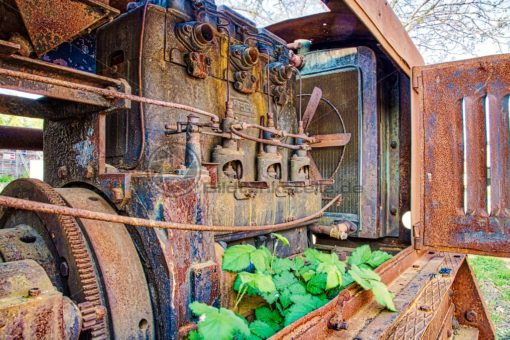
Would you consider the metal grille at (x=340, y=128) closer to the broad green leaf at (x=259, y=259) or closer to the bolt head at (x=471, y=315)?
the bolt head at (x=471, y=315)

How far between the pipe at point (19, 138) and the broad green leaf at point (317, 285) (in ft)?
7.73

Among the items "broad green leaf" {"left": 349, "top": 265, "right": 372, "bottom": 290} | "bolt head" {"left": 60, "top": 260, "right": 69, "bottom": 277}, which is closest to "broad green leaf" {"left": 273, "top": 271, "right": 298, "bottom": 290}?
"broad green leaf" {"left": 349, "top": 265, "right": 372, "bottom": 290}

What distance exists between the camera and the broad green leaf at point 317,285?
1.81m

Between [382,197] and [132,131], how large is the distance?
245cm

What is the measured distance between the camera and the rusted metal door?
2.48 meters

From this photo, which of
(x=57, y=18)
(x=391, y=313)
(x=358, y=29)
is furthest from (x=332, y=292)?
(x=358, y=29)

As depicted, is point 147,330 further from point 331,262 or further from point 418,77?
point 418,77

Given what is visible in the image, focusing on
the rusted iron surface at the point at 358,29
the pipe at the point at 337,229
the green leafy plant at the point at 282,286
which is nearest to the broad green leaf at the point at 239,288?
the green leafy plant at the point at 282,286

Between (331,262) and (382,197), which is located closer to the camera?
(331,262)

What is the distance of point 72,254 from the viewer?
125 cm

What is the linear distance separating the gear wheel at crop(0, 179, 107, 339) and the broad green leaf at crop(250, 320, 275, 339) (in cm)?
60

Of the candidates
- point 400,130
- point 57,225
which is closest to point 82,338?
point 57,225

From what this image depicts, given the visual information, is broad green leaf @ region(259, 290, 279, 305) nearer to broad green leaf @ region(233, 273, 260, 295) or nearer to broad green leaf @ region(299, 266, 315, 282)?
broad green leaf @ region(233, 273, 260, 295)

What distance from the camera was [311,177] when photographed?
3.56m
